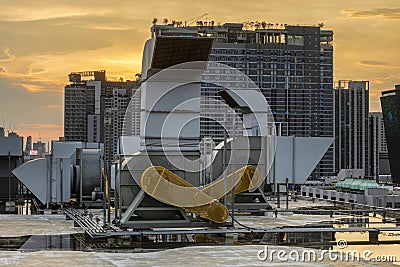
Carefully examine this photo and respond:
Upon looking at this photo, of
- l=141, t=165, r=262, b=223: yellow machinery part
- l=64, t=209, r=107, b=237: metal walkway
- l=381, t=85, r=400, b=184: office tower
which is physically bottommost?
l=64, t=209, r=107, b=237: metal walkway

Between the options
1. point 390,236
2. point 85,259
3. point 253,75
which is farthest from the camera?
point 253,75

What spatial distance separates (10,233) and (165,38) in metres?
7.32

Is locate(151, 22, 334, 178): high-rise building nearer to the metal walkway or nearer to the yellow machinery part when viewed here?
the metal walkway

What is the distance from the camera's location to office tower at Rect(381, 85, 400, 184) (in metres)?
121

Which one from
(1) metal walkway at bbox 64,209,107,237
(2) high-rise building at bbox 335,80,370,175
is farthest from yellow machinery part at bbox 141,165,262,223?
(2) high-rise building at bbox 335,80,370,175

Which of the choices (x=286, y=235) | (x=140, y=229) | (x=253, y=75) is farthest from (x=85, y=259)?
(x=253, y=75)

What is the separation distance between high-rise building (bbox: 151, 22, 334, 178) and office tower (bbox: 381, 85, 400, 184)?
972 centimetres

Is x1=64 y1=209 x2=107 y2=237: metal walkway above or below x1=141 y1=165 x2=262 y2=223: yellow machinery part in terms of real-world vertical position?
below

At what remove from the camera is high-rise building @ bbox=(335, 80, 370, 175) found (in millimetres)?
136375

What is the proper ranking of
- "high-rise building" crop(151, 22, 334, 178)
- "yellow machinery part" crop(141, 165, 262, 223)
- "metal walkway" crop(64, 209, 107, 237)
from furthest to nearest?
"high-rise building" crop(151, 22, 334, 178), "yellow machinery part" crop(141, 165, 262, 223), "metal walkway" crop(64, 209, 107, 237)

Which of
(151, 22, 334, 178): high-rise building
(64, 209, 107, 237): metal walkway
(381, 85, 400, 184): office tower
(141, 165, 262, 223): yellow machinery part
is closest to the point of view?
(64, 209, 107, 237): metal walkway

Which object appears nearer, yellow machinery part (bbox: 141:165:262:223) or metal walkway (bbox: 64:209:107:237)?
metal walkway (bbox: 64:209:107:237)

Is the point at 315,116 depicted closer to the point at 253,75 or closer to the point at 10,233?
the point at 253,75

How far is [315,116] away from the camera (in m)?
115
